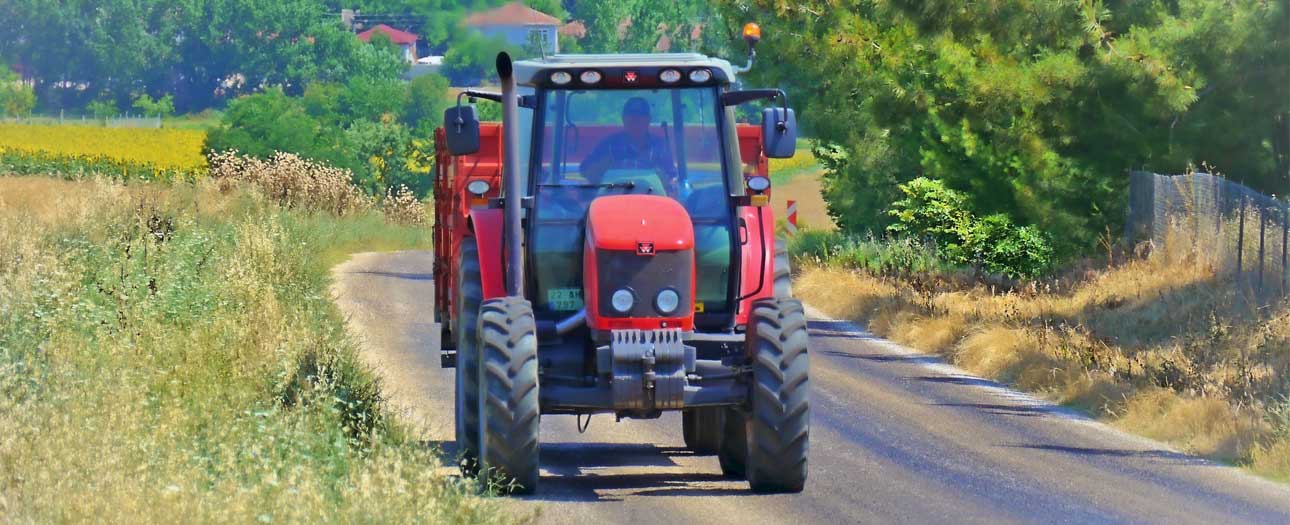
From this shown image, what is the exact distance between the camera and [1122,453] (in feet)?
44.2

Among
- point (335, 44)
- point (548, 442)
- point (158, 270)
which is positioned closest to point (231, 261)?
point (158, 270)

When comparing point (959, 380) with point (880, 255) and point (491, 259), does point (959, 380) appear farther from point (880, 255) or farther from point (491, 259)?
point (880, 255)

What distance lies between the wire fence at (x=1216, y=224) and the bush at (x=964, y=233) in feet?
4.55

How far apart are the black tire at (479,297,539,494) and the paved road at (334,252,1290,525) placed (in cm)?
26

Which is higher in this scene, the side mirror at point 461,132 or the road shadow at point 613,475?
the side mirror at point 461,132

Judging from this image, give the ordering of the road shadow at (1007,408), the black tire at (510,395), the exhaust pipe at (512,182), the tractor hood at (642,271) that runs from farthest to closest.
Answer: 1. the road shadow at (1007,408)
2. the exhaust pipe at (512,182)
3. the tractor hood at (642,271)
4. the black tire at (510,395)

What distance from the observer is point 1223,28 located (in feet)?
69.3

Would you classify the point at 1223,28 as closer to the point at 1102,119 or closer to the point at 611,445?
the point at 1102,119

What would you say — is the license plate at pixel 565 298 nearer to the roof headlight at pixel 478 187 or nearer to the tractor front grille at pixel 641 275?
the tractor front grille at pixel 641 275

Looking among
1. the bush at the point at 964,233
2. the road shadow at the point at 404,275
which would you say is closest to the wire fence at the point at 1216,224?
the bush at the point at 964,233

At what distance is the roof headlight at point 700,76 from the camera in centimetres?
1182

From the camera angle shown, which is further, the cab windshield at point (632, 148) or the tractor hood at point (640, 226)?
the cab windshield at point (632, 148)

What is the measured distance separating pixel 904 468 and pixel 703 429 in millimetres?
1470

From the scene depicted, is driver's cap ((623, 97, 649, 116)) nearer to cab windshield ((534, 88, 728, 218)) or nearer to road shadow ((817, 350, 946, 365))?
cab windshield ((534, 88, 728, 218))
